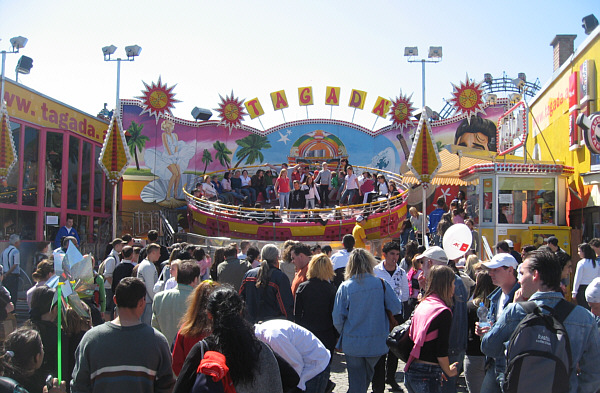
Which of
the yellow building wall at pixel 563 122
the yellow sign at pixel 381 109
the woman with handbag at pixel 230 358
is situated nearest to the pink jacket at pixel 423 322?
the woman with handbag at pixel 230 358

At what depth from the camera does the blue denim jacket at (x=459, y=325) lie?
5227 millimetres

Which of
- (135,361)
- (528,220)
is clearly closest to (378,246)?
(528,220)

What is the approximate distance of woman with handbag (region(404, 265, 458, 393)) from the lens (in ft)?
14.6

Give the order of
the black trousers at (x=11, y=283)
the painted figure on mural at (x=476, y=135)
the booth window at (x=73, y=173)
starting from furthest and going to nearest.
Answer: the painted figure on mural at (x=476, y=135)
the booth window at (x=73, y=173)
the black trousers at (x=11, y=283)

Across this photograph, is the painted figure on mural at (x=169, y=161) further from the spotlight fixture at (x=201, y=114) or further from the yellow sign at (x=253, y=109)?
the yellow sign at (x=253, y=109)

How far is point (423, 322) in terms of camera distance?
14.7 feet

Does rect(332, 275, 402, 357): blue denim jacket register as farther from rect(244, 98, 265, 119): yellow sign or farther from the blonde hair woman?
rect(244, 98, 265, 119): yellow sign

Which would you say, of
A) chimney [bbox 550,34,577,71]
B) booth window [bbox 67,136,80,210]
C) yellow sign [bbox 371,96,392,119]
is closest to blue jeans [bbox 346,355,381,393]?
booth window [bbox 67,136,80,210]

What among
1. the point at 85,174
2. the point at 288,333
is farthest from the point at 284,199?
the point at 288,333

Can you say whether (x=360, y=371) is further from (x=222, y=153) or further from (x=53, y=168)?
(x=222, y=153)

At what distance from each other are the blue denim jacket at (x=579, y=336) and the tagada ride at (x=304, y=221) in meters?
15.8

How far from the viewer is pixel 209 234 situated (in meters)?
22.0

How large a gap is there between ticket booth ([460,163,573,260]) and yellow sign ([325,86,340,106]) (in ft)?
47.2

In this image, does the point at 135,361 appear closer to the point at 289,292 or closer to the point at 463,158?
the point at 289,292
